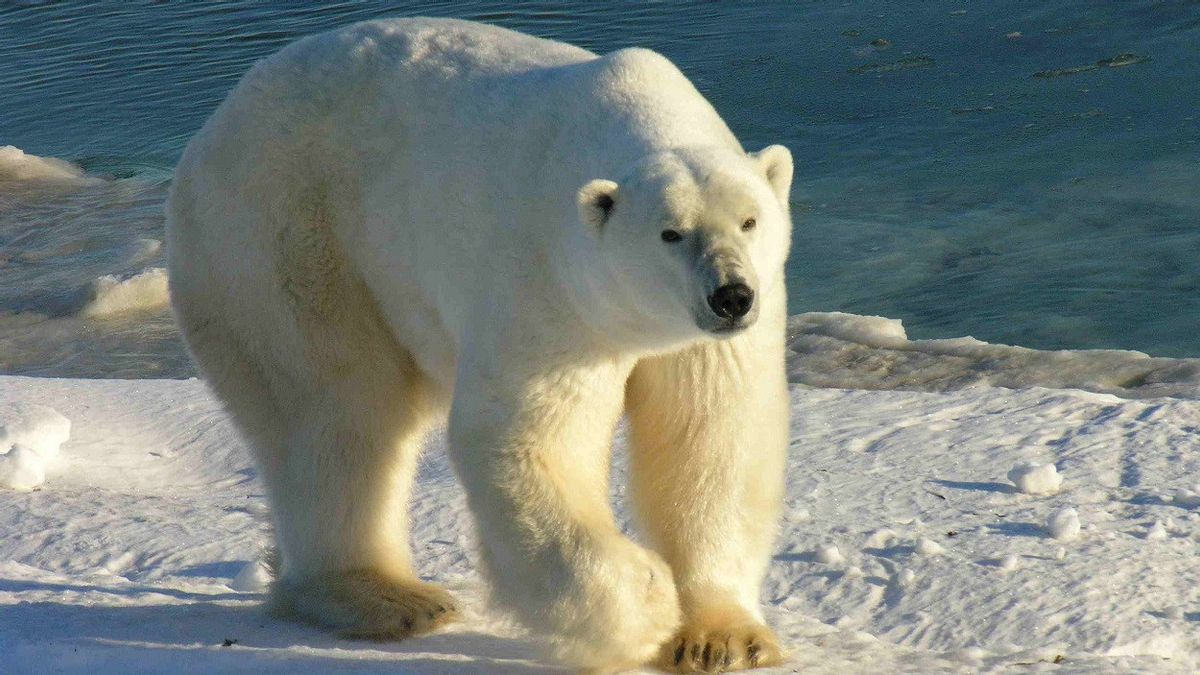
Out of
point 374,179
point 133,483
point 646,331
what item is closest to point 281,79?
point 374,179

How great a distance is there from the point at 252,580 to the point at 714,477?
1803 mm

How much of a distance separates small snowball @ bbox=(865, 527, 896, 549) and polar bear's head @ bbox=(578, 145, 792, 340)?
5.21 feet

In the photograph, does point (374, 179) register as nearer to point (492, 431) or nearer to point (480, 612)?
point (492, 431)


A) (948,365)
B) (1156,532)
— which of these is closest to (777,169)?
(1156,532)

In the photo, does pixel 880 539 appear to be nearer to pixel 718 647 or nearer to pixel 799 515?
pixel 799 515

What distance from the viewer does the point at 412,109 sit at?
3.84 metres

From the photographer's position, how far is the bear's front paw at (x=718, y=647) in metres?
3.51

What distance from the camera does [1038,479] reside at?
4879 mm

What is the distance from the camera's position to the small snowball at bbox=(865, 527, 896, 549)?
14.8 feet

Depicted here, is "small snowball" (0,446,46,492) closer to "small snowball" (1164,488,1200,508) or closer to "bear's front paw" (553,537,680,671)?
"bear's front paw" (553,537,680,671)

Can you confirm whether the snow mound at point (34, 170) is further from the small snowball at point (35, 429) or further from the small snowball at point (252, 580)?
the small snowball at point (252, 580)

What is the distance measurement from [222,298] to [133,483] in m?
1.94

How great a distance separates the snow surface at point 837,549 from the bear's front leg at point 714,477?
189mm

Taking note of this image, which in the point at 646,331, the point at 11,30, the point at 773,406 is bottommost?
the point at 11,30
